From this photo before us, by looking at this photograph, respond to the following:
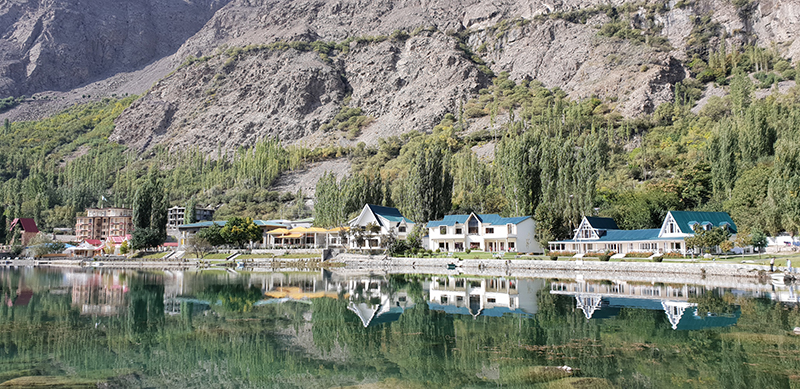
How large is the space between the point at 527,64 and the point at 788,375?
493ft

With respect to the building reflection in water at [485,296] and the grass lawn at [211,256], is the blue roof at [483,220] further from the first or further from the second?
the grass lawn at [211,256]

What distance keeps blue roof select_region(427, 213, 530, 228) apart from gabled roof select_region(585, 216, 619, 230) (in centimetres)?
735

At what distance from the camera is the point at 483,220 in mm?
61594

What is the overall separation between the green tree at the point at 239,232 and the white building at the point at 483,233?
25.6 meters

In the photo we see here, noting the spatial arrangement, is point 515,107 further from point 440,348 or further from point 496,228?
point 440,348

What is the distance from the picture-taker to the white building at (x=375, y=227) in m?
62.8

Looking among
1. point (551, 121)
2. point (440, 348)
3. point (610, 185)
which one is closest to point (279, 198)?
point (551, 121)

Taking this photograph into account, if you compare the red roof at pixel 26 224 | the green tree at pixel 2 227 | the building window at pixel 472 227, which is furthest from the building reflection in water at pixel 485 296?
the red roof at pixel 26 224

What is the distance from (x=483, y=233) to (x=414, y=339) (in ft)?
148

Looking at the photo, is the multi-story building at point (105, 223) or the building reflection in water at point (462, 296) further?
the multi-story building at point (105, 223)

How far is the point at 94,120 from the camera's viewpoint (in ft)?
582

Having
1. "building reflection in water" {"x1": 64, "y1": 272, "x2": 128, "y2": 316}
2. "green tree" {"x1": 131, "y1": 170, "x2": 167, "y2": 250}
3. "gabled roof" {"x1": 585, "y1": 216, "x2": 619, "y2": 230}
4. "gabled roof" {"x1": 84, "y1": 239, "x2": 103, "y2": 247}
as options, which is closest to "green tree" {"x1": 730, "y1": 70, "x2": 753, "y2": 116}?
"gabled roof" {"x1": 585, "y1": 216, "x2": 619, "y2": 230}

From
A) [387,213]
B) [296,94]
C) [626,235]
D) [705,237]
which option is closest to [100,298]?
[387,213]

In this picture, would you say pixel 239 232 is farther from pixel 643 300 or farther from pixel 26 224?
pixel 643 300
